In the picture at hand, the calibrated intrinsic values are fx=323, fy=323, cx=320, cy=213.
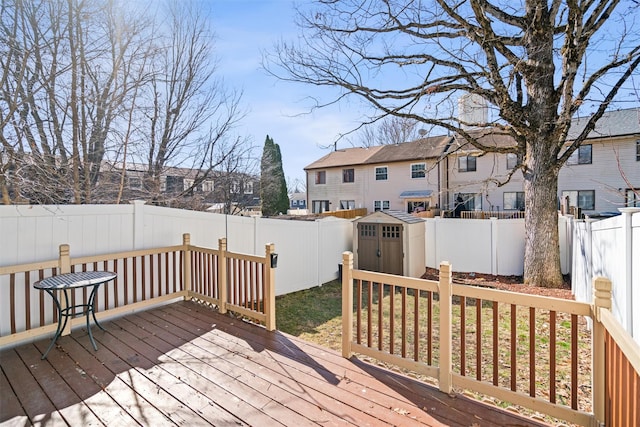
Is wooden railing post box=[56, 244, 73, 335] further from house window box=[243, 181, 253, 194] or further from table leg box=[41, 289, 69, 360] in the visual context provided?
house window box=[243, 181, 253, 194]

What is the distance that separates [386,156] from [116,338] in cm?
1792

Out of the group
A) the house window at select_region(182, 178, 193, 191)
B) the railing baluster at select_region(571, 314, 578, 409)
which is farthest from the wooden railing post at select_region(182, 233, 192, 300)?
the house window at select_region(182, 178, 193, 191)

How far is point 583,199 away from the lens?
14.9 m

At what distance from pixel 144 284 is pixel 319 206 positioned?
18.3m

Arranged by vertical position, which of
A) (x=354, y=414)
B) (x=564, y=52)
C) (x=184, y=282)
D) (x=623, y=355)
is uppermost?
(x=564, y=52)

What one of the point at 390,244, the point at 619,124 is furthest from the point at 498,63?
the point at 619,124

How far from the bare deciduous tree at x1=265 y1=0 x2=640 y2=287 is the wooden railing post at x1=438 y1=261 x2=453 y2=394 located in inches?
210

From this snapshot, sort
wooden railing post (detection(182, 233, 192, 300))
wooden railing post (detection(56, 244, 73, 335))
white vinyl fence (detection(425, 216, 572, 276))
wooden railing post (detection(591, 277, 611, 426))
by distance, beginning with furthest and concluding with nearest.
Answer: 1. white vinyl fence (detection(425, 216, 572, 276))
2. wooden railing post (detection(182, 233, 192, 300))
3. wooden railing post (detection(56, 244, 73, 335))
4. wooden railing post (detection(591, 277, 611, 426))

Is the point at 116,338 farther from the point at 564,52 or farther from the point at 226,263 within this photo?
the point at 564,52

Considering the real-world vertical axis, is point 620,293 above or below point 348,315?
above

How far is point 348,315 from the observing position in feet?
10.8

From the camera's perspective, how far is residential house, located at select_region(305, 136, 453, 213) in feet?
58.9

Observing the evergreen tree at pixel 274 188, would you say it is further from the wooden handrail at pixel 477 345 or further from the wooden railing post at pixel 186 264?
the wooden handrail at pixel 477 345

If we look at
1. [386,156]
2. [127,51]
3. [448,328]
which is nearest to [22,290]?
[448,328]
